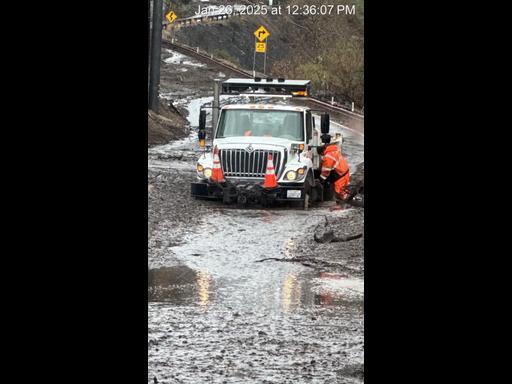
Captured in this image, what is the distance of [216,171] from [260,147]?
2.53 feet

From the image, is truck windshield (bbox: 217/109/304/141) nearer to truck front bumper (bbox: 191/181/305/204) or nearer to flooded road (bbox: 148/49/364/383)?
truck front bumper (bbox: 191/181/305/204)

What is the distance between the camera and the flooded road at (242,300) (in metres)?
9.73

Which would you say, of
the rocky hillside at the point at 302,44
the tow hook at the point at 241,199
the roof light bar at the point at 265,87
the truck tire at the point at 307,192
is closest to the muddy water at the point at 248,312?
the tow hook at the point at 241,199

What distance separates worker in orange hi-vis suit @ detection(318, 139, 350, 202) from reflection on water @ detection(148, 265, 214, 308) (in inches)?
162

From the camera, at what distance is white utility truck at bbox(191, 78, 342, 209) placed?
16.3m

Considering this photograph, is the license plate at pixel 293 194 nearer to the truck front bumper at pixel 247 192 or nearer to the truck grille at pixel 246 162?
the truck front bumper at pixel 247 192

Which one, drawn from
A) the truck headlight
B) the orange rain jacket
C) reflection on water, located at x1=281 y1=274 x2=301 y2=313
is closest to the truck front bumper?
the truck headlight

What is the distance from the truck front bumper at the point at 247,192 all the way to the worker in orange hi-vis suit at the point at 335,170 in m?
0.95

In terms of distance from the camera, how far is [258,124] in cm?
1684

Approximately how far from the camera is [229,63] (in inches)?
1449
